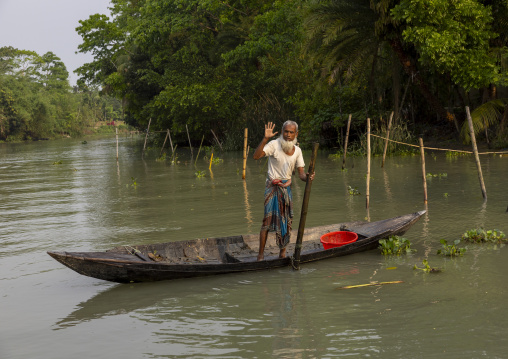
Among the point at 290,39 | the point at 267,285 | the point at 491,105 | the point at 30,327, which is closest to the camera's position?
the point at 30,327

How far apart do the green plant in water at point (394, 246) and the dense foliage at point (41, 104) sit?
5905 cm

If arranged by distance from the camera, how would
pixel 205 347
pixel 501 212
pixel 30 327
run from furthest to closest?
pixel 501 212 < pixel 30 327 < pixel 205 347

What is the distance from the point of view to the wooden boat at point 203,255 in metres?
6.29

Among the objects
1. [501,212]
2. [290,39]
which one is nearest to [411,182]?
[501,212]

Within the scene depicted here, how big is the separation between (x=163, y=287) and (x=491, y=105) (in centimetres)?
1458

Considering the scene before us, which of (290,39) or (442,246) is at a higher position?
(290,39)

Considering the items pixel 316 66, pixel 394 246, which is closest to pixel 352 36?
pixel 316 66

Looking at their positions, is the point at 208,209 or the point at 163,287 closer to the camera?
the point at 163,287

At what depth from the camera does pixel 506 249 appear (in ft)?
25.1

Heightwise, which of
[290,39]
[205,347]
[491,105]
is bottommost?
[205,347]

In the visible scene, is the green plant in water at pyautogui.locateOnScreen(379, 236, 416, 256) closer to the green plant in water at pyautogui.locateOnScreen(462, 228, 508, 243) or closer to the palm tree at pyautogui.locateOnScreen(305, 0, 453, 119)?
the green plant in water at pyautogui.locateOnScreen(462, 228, 508, 243)

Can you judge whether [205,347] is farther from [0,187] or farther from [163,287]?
[0,187]

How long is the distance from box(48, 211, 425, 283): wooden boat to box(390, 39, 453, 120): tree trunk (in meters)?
12.7

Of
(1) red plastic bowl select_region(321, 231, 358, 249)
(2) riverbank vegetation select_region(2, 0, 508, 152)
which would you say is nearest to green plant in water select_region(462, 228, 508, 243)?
(1) red plastic bowl select_region(321, 231, 358, 249)
